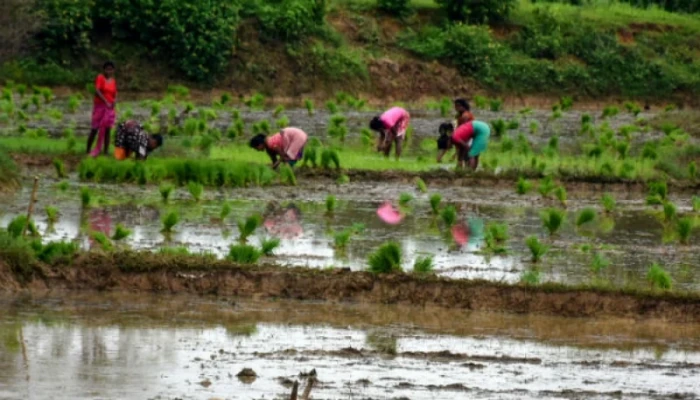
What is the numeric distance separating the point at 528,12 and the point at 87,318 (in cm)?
2903

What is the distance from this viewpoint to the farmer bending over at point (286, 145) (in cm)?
1677

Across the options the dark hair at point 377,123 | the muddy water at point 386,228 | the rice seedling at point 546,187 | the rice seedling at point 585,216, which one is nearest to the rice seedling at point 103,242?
the muddy water at point 386,228

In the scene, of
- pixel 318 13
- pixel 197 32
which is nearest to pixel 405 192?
pixel 197 32

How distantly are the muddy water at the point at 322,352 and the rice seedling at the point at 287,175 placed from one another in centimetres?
623

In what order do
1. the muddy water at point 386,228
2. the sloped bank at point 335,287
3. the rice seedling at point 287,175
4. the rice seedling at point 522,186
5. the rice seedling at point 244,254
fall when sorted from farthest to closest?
the rice seedling at point 522,186, the rice seedling at point 287,175, the muddy water at point 386,228, the rice seedling at point 244,254, the sloped bank at point 335,287

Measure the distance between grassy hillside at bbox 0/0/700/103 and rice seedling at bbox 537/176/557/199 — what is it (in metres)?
14.8

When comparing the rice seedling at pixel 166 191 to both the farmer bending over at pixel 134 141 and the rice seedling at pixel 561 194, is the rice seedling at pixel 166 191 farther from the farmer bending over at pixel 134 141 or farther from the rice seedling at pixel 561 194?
the rice seedling at pixel 561 194

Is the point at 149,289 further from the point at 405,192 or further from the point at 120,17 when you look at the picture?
the point at 120,17

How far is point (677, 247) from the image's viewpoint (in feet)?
43.6

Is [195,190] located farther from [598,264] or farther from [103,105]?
[598,264]

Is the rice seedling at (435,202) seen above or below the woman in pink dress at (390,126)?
below

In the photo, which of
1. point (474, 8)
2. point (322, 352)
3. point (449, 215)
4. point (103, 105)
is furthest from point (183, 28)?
point (322, 352)

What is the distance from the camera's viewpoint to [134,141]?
1641 cm

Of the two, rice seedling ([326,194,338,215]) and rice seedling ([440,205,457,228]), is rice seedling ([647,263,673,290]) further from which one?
rice seedling ([326,194,338,215])
